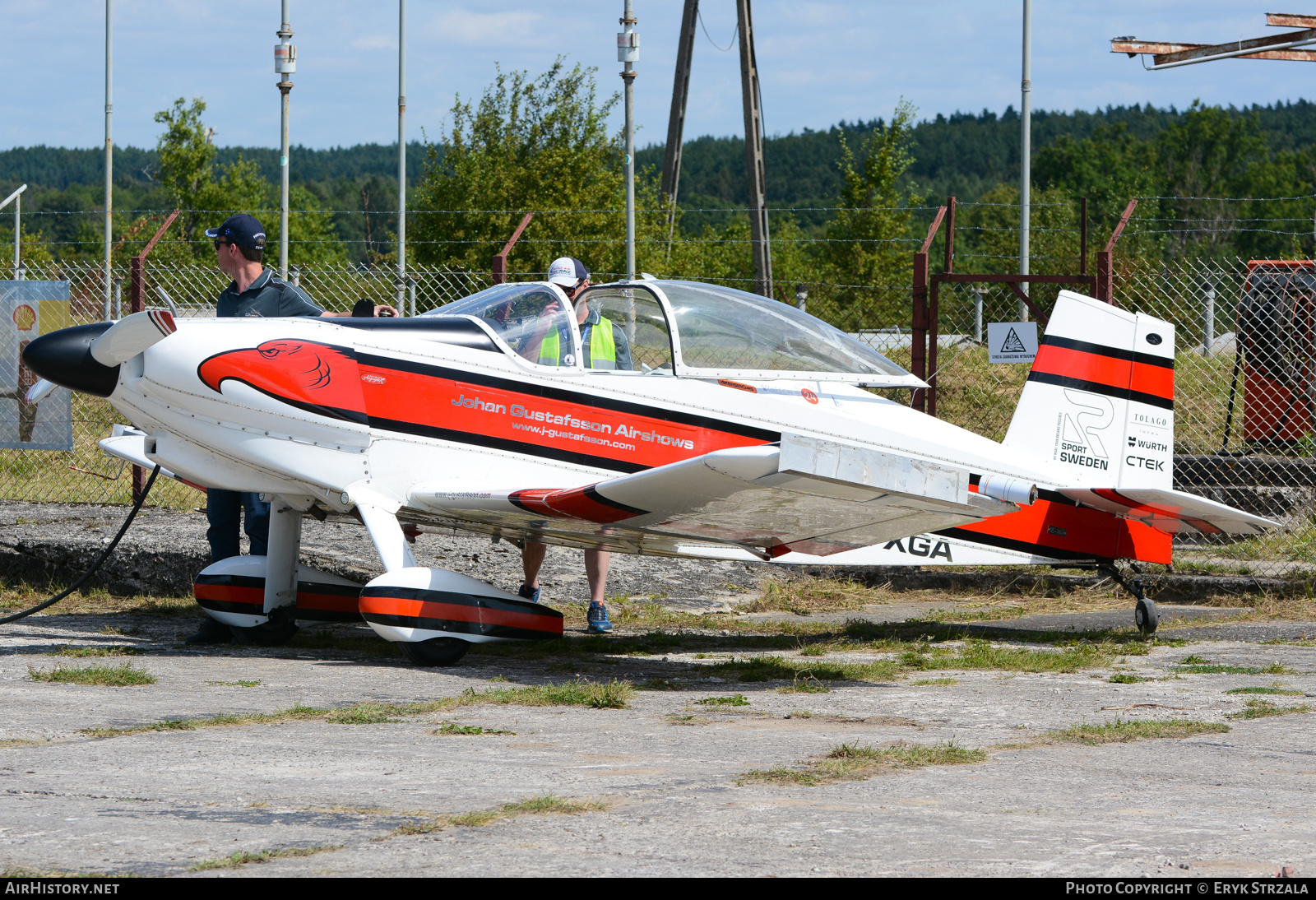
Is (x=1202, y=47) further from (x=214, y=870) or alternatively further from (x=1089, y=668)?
(x=214, y=870)

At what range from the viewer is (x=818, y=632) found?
25.7ft

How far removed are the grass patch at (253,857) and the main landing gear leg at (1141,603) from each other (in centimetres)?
560

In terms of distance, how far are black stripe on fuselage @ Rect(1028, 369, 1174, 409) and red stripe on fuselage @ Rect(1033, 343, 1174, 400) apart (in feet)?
0.05

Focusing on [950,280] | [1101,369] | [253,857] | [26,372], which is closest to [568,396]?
[1101,369]

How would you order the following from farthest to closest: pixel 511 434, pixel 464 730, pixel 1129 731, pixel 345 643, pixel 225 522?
pixel 225 522, pixel 345 643, pixel 511 434, pixel 1129 731, pixel 464 730

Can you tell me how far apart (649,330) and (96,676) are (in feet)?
10.0

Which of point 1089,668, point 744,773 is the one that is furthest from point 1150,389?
point 744,773

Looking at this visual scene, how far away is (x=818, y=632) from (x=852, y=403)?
5.44 feet

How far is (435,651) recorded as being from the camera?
6215 mm

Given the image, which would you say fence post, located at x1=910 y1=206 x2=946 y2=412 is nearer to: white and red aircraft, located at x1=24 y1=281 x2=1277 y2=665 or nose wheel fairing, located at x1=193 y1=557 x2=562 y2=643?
white and red aircraft, located at x1=24 y1=281 x2=1277 y2=665

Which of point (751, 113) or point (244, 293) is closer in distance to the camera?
point (244, 293)

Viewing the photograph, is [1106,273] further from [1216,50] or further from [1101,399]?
[1216,50]

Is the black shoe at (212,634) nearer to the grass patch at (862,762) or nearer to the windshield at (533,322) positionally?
the windshield at (533,322)

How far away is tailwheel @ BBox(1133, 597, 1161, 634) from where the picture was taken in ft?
24.2
